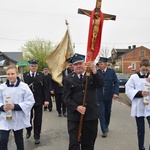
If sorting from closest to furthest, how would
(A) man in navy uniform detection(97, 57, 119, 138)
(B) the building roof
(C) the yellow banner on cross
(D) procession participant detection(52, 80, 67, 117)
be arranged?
(A) man in navy uniform detection(97, 57, 119, 138) < (D) procession participant detection(52, 80, 67, 117) < (C) the yellow banner on cross < (B) the building roof

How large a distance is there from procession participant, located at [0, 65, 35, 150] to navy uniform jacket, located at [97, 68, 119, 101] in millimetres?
2700

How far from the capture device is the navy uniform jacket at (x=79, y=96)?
412 centimetres

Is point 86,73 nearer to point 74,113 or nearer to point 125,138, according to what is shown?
point 74,113

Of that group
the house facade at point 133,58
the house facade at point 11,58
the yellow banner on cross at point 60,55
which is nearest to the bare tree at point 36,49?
the house facade at point 11,58

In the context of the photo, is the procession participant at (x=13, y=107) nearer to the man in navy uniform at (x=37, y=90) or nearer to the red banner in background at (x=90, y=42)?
the red banner in background at (x=90, y=42)

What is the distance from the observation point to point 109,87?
7.03 m

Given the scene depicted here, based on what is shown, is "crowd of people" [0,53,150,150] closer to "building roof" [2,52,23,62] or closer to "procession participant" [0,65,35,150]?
"procession participant" [0,65,35,150]

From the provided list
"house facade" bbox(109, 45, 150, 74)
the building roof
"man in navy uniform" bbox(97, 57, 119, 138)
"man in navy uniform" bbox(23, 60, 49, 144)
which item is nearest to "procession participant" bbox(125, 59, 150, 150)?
"man in navy uniform" bbox(97, 57, 119, 138)

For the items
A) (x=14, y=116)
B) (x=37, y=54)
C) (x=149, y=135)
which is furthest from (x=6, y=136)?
(x=37, y=54)

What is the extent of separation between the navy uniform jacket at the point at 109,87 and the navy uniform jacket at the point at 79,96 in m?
2.64

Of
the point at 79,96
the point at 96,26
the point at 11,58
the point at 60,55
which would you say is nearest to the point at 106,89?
the point at 79,96

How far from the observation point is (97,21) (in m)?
4.14

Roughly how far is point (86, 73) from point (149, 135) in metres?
3.42

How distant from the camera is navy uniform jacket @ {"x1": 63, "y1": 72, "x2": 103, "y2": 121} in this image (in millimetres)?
4117
